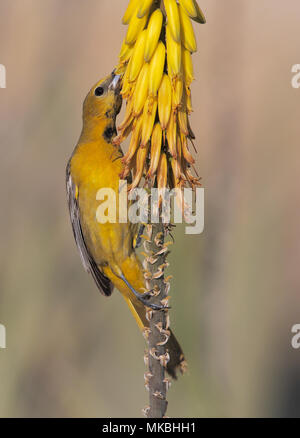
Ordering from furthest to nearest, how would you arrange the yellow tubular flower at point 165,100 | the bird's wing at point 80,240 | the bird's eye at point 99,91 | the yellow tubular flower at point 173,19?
1. the bird's wing at point 80,240
2. the bird's eye at point 99,91
3. the yellow tubular flower at point 165,100
4. the yellow tubular flower at point 173,19

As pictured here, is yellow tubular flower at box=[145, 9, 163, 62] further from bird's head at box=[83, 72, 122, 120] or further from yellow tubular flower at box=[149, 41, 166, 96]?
bird's head at box=[83, 72, 122, 120]

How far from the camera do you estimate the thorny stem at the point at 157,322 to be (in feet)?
6.53

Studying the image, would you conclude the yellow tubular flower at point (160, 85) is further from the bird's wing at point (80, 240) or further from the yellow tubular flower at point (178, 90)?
the bird's wing at point (80, 240)

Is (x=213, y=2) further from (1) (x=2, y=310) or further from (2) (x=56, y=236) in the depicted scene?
(1) (x=2, y=310)

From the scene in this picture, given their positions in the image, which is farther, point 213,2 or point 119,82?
point 213,2

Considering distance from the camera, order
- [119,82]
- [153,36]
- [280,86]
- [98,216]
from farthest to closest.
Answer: [280,86] < [98,216] < [119,82] < [153,36]

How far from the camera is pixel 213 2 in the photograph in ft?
12.1

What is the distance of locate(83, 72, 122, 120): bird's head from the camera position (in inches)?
107

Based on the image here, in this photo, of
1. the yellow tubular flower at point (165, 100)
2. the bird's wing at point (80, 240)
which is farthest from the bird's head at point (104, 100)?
the yellow tubular flower at point (165, 100)

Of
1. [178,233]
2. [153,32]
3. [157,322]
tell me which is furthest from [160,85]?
[178,233]

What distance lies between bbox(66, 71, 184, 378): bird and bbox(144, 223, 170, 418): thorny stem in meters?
0.83

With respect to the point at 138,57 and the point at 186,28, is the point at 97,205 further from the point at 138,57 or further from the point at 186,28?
the point at 186,28

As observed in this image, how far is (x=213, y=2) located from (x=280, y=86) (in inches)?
26.5

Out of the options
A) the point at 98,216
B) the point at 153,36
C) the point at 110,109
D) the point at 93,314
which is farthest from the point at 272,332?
the point at 153,36
